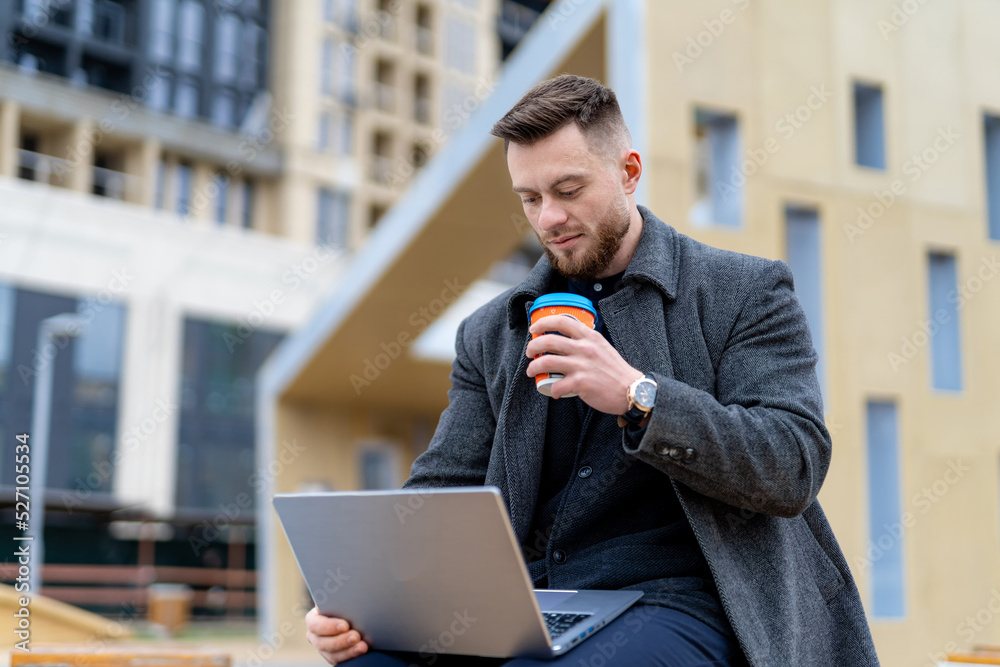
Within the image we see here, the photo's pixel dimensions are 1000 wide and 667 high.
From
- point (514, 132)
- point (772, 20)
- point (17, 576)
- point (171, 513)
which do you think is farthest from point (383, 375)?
point (171, 513)

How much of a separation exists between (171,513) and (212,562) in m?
2.59

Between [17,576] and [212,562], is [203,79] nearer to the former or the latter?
[212,562]

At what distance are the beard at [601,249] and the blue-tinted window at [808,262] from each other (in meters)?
4.51

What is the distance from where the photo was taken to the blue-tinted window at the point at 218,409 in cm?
2653

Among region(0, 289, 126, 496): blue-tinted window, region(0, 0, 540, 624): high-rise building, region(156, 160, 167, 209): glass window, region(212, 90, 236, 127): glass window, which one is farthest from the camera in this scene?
region(212, 90, 236, 127): glass window

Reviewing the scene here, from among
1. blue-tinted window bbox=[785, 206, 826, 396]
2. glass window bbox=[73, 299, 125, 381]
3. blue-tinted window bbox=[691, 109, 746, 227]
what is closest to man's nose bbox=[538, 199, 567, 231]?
blue-tinted window bbox=[691, 109, 746, 227]

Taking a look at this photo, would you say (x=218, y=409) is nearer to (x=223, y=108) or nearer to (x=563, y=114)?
(x=223, y=108)

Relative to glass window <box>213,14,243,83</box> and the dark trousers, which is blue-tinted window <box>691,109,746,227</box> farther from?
glass window <box>213,14,243,83</box>

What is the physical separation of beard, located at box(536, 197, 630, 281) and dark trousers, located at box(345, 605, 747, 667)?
0.79 m

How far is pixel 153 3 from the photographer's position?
29000 millimetres

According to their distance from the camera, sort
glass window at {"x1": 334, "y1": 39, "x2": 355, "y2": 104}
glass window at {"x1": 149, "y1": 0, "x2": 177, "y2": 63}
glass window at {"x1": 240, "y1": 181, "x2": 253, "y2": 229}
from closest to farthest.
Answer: glass window at {"x1": 149, "y1": 0, "x2": 177, "y2": 63} < glass window at {"x1": 240, "y1": 181, "x2": 253, "y2": 229} < glass window at {"x1": 334, "y1": 39, "x2": 355, "y2": 104}

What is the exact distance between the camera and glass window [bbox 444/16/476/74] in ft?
125

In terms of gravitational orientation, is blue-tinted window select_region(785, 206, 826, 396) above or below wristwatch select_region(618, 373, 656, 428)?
above

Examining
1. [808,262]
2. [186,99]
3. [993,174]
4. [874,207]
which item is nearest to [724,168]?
[808,262]
